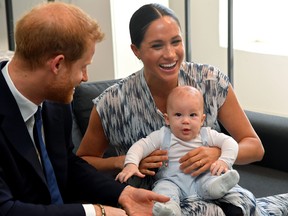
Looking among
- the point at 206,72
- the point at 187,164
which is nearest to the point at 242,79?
the point at 206,72

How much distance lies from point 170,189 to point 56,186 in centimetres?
37

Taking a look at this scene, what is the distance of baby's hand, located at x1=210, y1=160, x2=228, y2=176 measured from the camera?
1697mm

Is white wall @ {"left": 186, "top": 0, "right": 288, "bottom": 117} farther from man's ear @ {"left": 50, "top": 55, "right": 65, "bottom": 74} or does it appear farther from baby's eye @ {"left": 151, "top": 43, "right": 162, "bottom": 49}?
man's ear @ {"left": 50, "top": 55, "right": 65, "bottom": 74}

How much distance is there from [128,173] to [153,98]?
36 centimetres

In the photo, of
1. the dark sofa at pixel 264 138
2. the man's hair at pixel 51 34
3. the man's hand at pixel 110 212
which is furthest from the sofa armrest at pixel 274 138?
the man's hair at pixel 51 34

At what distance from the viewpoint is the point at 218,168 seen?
1.70 meters

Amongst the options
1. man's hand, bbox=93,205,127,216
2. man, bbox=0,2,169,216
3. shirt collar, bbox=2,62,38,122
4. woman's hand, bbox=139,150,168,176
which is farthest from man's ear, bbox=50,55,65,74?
woman's hand, bbox=139,150,168,176

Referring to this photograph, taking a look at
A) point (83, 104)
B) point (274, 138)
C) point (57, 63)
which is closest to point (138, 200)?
point (57, 63)

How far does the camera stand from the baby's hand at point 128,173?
1.71 meters

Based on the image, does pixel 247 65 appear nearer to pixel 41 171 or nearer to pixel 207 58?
pixel 207 58

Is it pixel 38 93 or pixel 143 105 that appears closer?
pixel 38 93

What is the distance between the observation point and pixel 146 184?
6.47ft

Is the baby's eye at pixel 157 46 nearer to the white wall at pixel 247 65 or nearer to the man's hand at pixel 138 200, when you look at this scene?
the man's hand at pixel 138 200

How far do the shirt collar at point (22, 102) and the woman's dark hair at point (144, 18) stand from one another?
1.75 feet
